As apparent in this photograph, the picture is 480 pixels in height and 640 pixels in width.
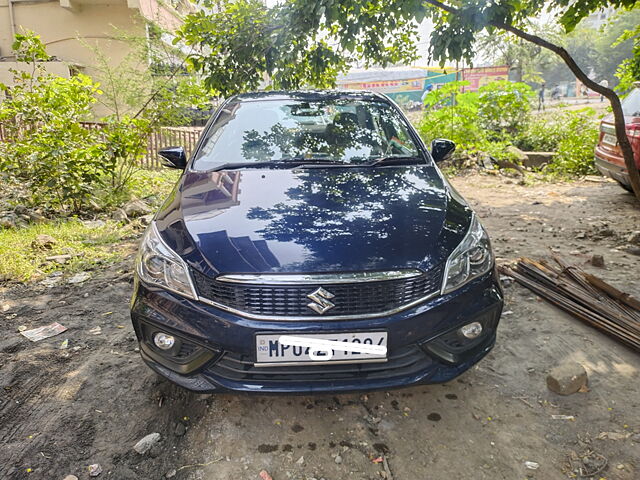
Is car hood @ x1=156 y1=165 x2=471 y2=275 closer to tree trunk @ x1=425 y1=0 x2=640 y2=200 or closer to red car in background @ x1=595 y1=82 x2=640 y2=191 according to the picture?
tree trunk @ x1=425 y1=0 x2=640 y2=200

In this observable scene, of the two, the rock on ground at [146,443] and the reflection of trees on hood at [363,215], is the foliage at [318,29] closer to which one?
the reflection of trees on hood at [363,215]

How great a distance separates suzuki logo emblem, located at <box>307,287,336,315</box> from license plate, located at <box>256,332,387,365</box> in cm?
10

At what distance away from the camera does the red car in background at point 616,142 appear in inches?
223

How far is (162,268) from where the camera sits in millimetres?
2000

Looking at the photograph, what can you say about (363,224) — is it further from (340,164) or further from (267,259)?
(340,164)

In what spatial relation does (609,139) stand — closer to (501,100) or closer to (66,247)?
(501,100)

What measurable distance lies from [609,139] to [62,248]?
6928 millimetres

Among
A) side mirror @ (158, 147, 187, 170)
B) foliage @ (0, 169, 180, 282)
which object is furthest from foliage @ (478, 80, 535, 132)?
side mirror @ (158, 147, 187, 170)

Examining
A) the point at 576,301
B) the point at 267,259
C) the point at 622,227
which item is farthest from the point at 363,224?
the point at 622,227

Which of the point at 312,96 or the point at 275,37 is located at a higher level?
the point at 275,37

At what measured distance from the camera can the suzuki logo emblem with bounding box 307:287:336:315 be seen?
71.4 inches

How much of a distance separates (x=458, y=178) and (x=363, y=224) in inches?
302

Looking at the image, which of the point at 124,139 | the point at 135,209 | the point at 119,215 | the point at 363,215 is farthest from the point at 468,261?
the point at 124,139

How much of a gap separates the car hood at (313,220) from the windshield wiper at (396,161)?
93 mm
